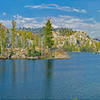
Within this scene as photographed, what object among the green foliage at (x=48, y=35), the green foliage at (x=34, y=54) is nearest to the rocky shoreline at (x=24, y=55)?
the green foliage at (x=34, y=54)

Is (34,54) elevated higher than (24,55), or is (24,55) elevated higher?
(34,54)

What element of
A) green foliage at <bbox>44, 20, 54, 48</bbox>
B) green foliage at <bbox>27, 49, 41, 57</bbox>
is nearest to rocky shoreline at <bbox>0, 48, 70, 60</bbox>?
green foliage at <bbox>27, 49, 41, 57</bbox>

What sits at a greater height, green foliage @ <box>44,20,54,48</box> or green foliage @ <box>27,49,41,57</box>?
green foliage @ <box>44,20,54,48</box>

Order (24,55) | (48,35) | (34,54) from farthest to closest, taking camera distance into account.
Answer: (48,35) < (24,55) < (34,54)

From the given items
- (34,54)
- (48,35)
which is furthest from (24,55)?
(48,35)

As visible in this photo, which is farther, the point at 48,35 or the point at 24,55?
the point at 48,35

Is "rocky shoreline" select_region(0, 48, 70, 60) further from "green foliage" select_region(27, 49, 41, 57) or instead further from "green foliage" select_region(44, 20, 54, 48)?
"green foliage" select_region(44, 20, 54, 48)

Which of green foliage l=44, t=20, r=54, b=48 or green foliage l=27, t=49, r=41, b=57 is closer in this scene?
green foliage l=27, t=49, r=41, b=57

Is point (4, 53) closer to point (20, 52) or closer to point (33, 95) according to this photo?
point (20, 52)

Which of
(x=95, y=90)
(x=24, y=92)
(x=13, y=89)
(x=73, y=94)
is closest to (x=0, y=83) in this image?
(x=13, y=89)

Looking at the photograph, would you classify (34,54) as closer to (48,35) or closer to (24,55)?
(24,55)

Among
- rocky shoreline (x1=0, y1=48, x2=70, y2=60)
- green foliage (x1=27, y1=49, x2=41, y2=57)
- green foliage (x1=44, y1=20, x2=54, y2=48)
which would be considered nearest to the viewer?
rocky shoreline (x1=0, y1=48, x2=70, y2=60)

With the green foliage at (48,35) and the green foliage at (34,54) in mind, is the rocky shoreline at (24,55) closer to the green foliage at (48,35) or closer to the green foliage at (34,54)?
the green foliage at (34,54)

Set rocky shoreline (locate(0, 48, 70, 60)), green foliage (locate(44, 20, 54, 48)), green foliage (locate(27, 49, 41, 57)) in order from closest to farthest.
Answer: rocky shoreline (locate(0, 48, 70, 60)) < green foliage (locate(27, 49, 41, 57)) < green foliage (locate(44, 20, 54, 48))
